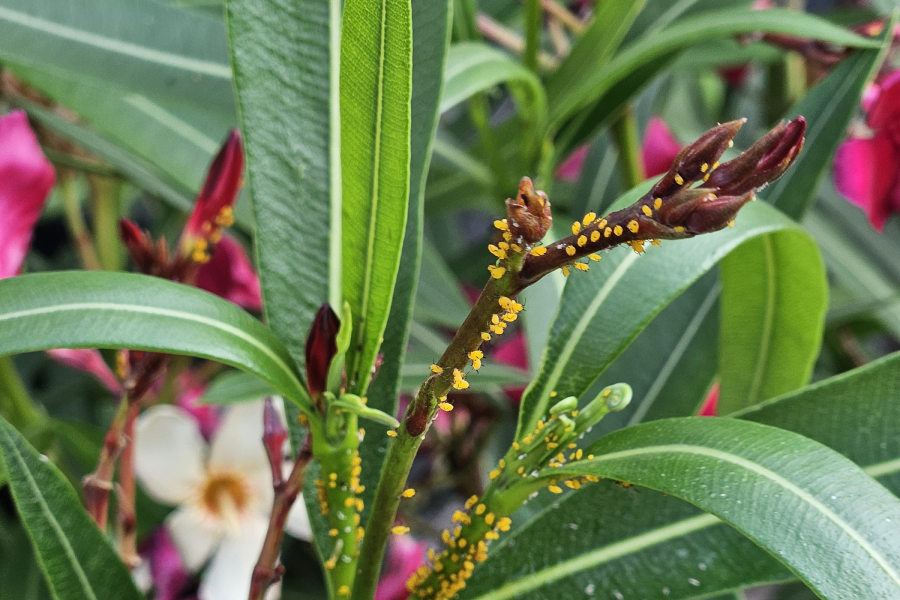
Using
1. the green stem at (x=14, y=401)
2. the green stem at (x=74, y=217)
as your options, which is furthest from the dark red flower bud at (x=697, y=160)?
the green stem at (x=74, y=217)

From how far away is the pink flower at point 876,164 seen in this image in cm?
56

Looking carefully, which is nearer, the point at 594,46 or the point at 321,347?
the point at 321,347

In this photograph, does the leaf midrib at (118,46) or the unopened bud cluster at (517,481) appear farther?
the leaf midrib at (118,46)

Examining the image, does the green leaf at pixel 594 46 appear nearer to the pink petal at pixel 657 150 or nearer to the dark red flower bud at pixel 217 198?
the pink petal at pixel 657 150

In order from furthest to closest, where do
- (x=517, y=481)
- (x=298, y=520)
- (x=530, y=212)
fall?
(x=298, y=520) < (x=517, y=481) < (x=530, y=212)

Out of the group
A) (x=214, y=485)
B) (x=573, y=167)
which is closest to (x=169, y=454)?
(x=214, y=485)

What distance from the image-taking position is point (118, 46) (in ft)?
1.65

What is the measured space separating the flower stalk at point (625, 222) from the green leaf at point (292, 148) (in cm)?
15

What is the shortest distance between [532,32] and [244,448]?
43 cm

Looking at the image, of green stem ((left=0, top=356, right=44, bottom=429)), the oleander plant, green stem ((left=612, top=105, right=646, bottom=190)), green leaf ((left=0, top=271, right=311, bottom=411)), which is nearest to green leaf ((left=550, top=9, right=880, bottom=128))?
the oleander plant

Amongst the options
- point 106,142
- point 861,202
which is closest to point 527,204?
point 861,202

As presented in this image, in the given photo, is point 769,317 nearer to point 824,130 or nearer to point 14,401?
point 824,130

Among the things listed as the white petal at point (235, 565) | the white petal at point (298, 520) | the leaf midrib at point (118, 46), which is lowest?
the white petal at point (235, 565)

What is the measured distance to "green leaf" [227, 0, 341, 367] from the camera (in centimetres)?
37
